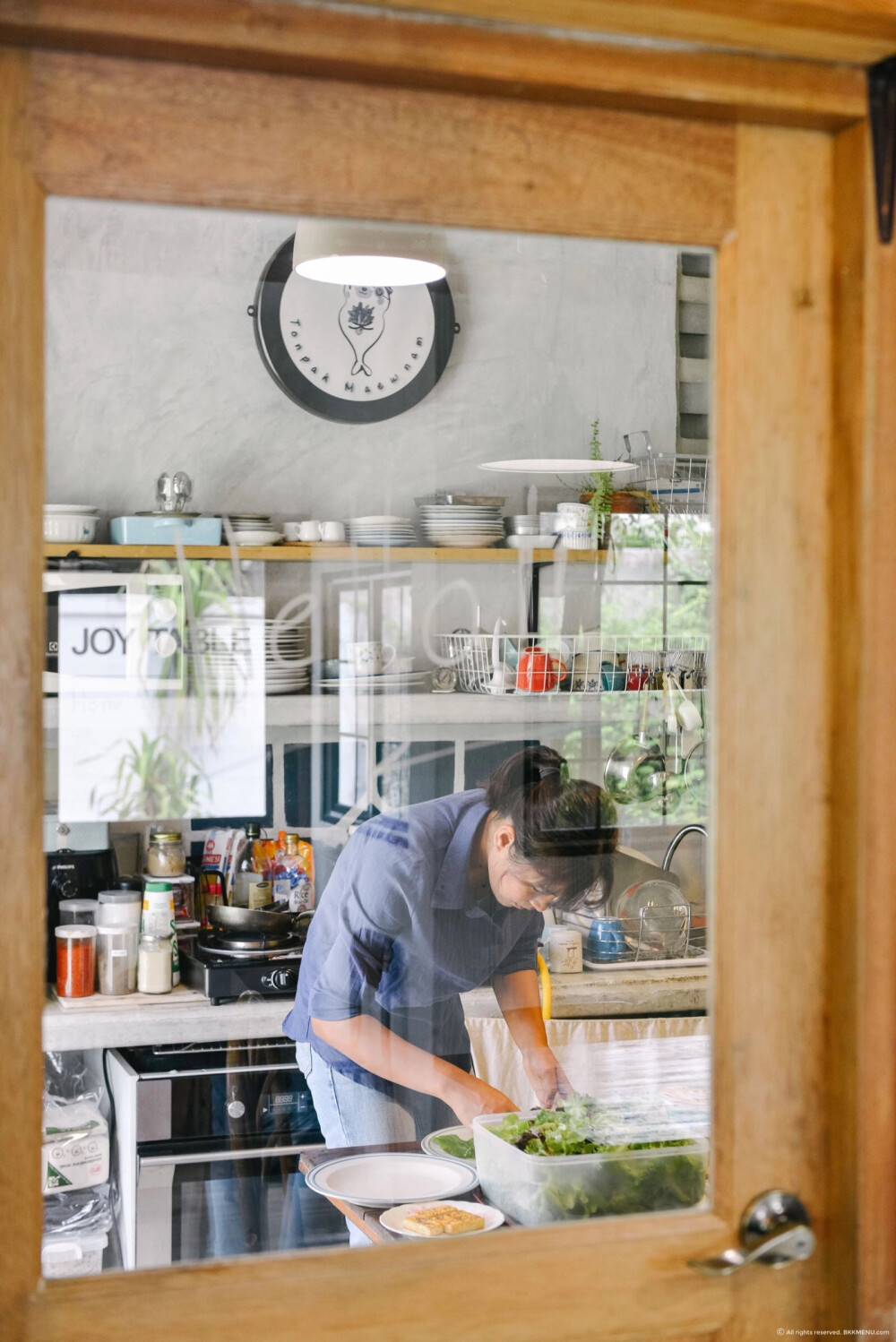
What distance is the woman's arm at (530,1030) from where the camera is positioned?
7.02 feet

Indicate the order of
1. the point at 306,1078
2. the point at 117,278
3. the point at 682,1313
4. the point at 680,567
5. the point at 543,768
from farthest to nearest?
the point at 543,768 → the point at 306,1078 → the point at 680,567 → the point at 117,278 → the point at 682,1313

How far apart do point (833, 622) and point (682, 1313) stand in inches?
21.3

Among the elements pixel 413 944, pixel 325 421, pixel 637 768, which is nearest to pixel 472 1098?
pixel 413 944

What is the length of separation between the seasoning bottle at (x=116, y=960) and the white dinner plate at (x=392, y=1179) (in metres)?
0.50

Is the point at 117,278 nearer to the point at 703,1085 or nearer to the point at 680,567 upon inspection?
the point at 680,567

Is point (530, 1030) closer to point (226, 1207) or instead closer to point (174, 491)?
point (226, 1207)

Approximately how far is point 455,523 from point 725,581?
182 cm

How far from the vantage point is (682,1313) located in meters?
0.96

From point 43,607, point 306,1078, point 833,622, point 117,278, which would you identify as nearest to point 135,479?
point 117,278

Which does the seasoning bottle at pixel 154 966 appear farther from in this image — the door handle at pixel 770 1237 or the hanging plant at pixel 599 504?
the door handle at pixel 770 1237

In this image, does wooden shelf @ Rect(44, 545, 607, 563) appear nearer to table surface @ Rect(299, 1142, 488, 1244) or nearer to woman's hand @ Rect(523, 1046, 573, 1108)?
woman's hand @ Rect(523, 1046, 573, 1108)

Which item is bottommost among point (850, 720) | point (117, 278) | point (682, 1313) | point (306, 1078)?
point (306, 1078)

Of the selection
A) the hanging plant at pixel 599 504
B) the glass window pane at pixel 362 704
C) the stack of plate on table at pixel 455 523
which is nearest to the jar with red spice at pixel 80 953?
the glass window pane at pixel 362 704

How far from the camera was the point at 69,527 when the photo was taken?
1.45 m
